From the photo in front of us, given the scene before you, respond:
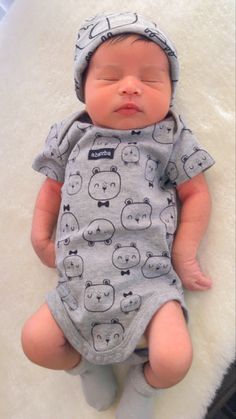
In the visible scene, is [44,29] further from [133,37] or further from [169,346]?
[169,346]

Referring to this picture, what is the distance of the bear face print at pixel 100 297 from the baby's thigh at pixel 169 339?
0.25ft

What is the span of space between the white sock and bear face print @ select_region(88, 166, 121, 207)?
0.29m

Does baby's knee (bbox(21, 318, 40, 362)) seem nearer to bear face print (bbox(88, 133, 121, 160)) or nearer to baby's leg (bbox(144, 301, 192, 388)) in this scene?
baby's leg (bbox(144, 301, 192, 388))

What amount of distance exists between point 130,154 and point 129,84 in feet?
0.38

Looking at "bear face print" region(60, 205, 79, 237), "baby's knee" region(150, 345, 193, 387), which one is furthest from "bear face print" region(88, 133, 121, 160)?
"baby's knee" region(150, 345, 193, 387)

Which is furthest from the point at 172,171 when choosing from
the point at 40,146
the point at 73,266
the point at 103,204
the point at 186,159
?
the point at 40,146

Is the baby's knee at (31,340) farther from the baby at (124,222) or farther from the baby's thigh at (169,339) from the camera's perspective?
the baby's thigh at (169,339)

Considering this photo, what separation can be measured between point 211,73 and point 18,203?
484 millimetres

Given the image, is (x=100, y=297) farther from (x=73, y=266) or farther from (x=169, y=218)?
(x=169, y=218)

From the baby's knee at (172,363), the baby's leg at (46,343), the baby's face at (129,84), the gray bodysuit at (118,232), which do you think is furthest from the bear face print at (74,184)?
the baby's knee at (172,363)

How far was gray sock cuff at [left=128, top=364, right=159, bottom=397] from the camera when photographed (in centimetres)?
85

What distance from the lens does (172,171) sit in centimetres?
90

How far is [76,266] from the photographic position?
34.2 inches

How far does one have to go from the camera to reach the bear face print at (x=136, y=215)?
853mm
